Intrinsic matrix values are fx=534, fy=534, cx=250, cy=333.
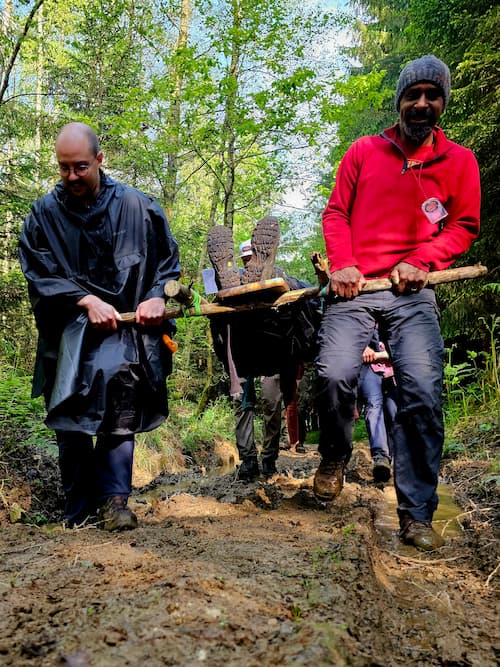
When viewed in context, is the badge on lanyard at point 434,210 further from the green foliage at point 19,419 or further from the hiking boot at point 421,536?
the green foliage at point 19,419

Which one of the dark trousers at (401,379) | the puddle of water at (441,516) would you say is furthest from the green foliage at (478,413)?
the dark trousers at (401,379)

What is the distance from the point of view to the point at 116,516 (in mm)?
2861

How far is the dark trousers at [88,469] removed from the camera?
309 centimetres

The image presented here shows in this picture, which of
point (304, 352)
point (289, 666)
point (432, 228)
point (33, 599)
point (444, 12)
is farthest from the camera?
point (444, 12)

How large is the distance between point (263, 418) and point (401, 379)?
2.69 metres

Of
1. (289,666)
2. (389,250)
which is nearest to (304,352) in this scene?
(389,250)

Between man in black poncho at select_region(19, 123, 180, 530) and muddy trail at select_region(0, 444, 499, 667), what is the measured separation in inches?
17.0

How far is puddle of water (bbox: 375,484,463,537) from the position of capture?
3.08 meters

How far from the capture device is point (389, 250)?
9.82 feet

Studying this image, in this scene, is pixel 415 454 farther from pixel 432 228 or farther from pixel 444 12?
pixel 444 12

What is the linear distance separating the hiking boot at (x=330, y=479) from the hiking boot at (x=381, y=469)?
7.12 ft

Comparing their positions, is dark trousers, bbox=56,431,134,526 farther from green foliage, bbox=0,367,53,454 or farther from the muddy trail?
green foliage, bbox=0,367,53,454

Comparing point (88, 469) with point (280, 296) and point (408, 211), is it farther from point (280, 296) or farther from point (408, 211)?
point (408, 211)

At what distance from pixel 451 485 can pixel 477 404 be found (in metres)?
3.18
